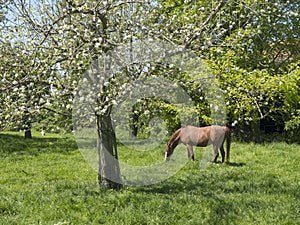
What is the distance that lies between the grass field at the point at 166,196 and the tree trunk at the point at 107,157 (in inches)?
13.4

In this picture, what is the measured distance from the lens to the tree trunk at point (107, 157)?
899cm

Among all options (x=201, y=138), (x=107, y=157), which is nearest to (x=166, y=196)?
(x=107, y=157)

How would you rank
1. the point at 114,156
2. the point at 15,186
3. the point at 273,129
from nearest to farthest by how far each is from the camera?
the point at 114,156
the point at 15,186
the point at 273,129

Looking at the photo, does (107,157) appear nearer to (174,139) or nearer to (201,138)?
(174,139)

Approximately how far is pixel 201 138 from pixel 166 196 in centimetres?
546

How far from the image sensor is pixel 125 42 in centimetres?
755

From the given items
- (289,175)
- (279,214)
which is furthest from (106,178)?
(289,175)

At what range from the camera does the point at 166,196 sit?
328 inches

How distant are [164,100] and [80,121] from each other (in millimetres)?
2386

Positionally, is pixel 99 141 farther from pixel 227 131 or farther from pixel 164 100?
pixel 227 131

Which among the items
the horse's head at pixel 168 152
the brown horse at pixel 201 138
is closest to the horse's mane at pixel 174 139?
the brown horse at pixel 201 138

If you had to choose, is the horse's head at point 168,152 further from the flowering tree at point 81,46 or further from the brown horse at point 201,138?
the flowering tree at point 81,46

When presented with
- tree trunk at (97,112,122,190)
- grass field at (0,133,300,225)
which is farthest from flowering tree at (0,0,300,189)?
grass field at (0,133,300,225)

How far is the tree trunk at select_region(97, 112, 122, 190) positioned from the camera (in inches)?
354
